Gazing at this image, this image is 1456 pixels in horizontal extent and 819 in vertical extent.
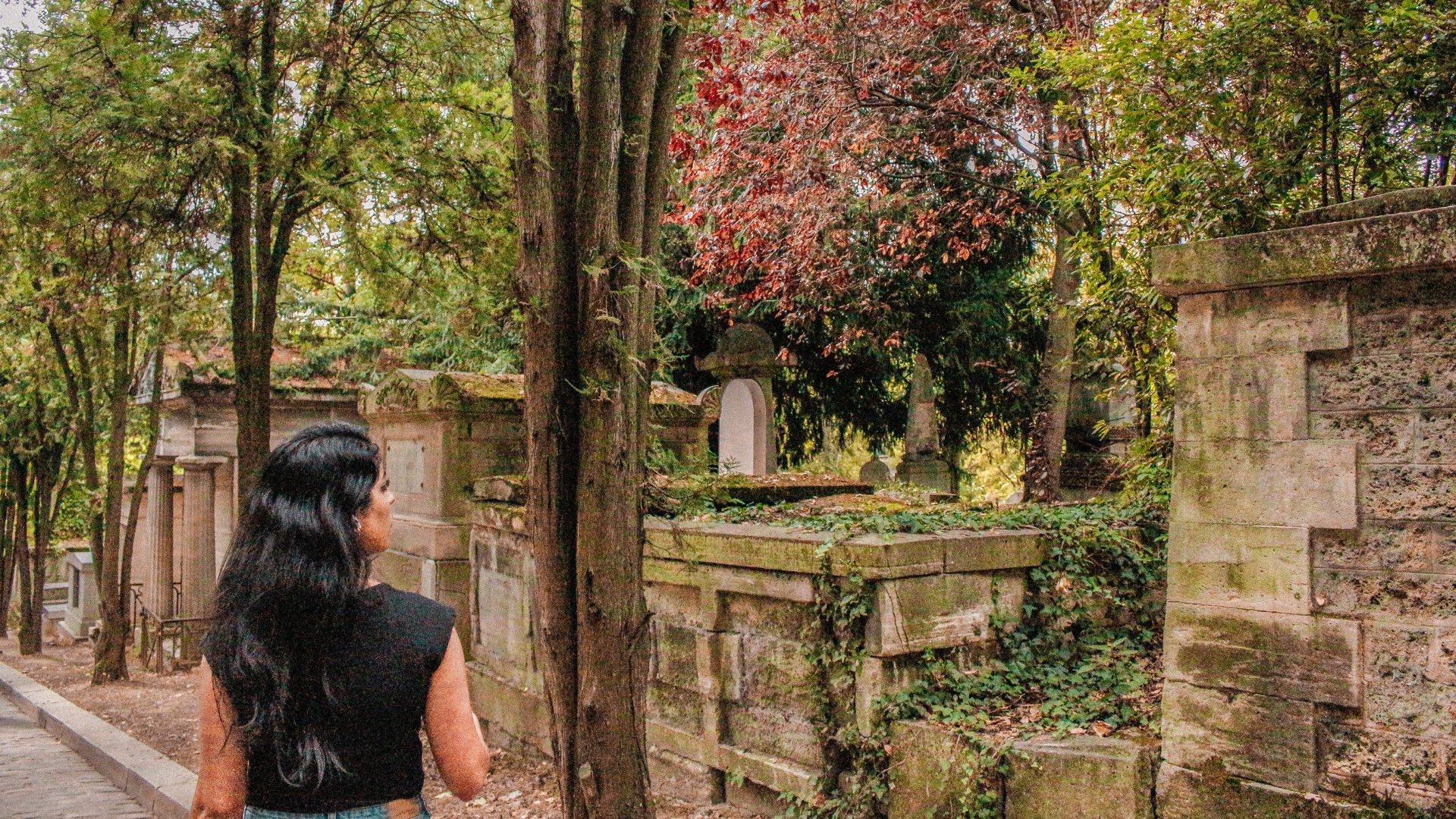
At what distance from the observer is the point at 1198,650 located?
395 cm

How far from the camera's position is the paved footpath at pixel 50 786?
22.5ft

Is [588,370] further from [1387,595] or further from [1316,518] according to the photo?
[1387,595]

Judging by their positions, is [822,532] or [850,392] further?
[850,392]

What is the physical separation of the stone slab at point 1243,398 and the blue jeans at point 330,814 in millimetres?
3187

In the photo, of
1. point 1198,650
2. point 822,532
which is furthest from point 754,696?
point 1198,650

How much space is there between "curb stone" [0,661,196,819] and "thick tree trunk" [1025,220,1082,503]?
Result: 27.9 feet

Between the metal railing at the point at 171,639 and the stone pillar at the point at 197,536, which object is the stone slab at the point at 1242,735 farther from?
the stone pillar at the point at 197,536

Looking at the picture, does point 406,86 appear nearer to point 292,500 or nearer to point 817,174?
point 817,174

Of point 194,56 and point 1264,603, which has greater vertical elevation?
point 194,56

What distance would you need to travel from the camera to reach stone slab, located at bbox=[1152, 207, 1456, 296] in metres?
3.44

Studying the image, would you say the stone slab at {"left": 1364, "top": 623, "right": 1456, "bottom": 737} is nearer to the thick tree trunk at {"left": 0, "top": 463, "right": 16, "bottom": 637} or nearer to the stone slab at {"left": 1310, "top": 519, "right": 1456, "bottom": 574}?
the stone slab at {"left": 1310, "top": 519, "right": 1456, "bottom": 574}

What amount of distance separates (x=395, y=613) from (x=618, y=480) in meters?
1.33

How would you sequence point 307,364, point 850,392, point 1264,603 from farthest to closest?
point 850,392, point 307,364, point 1264,603

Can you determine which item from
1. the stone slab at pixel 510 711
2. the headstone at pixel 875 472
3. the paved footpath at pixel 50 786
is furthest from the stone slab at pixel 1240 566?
the headstone at pixel 875 472
